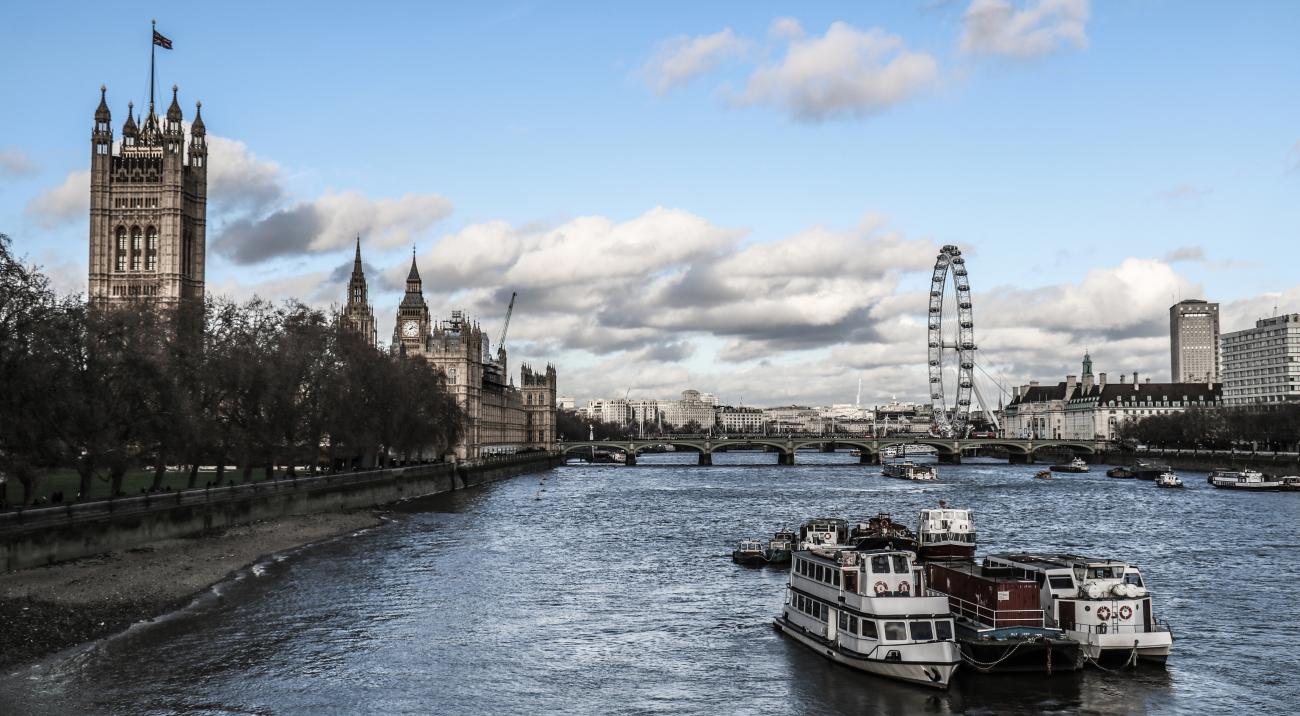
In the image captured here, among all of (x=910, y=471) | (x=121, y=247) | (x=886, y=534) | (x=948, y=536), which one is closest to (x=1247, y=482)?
(x=910, y=471)

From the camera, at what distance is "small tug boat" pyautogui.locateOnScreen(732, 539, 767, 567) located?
59.5 metres

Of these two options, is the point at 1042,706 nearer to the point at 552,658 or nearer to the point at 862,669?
the point at 862,669

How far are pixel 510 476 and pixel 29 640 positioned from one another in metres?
123

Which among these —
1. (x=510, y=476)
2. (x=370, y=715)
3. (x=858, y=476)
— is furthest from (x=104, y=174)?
(x=370, y=715)

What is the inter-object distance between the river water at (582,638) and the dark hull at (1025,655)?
49cm

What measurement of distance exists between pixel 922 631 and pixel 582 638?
11772 mm

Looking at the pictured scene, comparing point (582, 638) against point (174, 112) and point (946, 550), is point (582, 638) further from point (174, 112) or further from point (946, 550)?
point (174, 112)

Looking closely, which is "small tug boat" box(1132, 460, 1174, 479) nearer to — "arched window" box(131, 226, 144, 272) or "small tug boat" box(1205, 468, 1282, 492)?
"small tug boat" box(1205, 468, 1282, 492)

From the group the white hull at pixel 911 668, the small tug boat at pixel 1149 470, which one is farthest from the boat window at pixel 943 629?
the small tug boat at pixel 1149 470

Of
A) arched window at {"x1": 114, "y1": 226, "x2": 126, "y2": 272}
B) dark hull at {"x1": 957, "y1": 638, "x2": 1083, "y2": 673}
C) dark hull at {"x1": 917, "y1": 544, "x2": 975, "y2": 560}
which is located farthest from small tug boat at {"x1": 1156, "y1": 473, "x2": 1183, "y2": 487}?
arched window at {"x1": 114, "y1": 226, "x2": 126, "y2": 272}

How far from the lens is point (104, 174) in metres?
151

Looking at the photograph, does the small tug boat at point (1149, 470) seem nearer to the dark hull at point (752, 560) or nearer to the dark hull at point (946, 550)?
the dark hull at point (752, 560)

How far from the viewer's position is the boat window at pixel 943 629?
3453cm

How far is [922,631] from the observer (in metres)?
34.6
